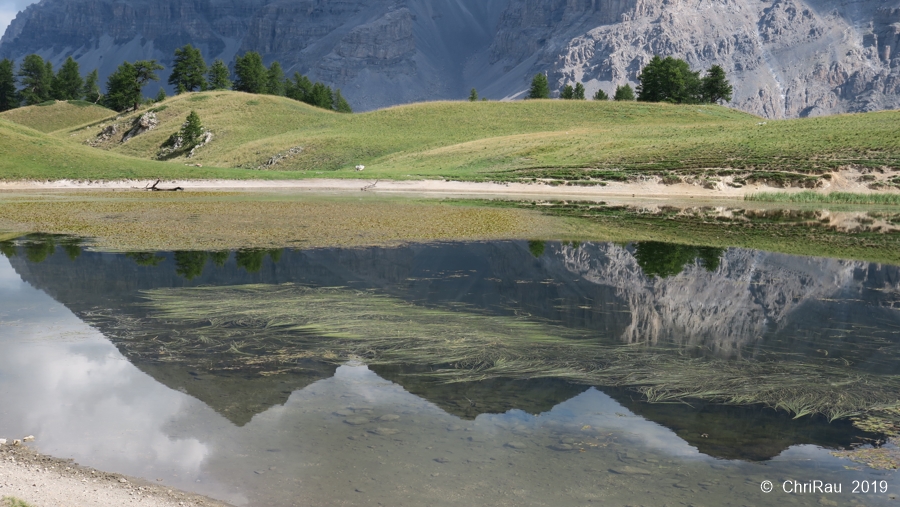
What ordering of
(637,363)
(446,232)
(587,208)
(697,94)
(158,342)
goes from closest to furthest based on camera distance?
(637,363)
(158,342)
(446,232)
(587,208)
(697,94)

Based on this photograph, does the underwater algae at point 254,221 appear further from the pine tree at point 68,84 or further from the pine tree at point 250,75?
the pine tree at point 68,84

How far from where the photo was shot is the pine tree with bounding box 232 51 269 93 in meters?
150

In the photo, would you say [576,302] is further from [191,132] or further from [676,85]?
[676,85]

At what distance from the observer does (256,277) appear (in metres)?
19.2

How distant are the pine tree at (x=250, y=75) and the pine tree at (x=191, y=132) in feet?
178

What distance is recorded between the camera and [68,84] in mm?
159375

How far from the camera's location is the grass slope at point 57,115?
126m

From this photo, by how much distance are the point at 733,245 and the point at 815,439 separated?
20.4 meters

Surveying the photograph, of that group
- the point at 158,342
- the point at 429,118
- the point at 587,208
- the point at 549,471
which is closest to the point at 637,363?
the point at 549,471

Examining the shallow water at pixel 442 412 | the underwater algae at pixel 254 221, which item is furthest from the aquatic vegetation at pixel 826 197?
the shallow water at pixel 442 412

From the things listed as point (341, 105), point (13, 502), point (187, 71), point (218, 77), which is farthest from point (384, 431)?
point (341, 105)

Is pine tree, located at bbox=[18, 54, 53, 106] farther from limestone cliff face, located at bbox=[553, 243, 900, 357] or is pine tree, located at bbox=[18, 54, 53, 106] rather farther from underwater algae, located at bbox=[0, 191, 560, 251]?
limestone cliff face, located at bbox=[553, 243, 900, 357]

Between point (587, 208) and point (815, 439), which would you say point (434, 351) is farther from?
point (587, 208)

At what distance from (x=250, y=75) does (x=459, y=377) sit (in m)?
150
